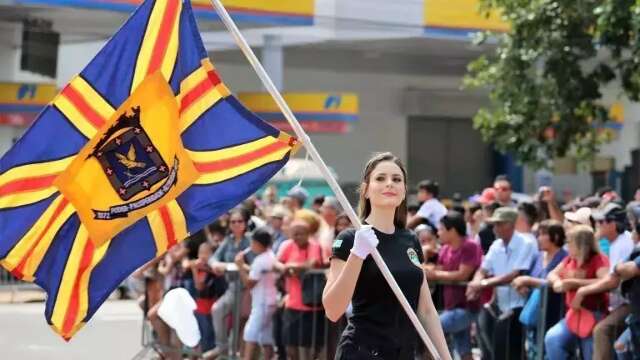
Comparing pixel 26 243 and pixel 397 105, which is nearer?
pixel 26 243

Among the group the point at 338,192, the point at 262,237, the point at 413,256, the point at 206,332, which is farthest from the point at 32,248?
the point at 206,332

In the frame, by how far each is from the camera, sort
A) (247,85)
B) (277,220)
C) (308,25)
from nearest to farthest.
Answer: (277,220) → (308,25) → (247,85)

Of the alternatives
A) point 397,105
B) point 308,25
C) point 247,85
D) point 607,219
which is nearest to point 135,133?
point 607,219

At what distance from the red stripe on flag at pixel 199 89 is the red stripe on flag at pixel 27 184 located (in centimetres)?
76

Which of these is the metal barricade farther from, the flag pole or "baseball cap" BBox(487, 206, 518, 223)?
the flag pole

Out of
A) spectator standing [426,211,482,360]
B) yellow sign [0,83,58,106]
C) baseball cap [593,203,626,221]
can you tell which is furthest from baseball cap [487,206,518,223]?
yellow sign [0,83,58,106]

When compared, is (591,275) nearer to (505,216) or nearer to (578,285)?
(578,285)

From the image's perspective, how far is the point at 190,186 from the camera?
24.1 ft

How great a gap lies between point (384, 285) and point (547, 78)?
1316cm

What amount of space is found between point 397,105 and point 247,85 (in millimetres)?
5495

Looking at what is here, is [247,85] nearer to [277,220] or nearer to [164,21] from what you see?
[277,220]

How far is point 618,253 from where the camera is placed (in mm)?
12008

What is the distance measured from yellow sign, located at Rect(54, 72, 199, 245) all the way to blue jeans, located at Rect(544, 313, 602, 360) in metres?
5.23

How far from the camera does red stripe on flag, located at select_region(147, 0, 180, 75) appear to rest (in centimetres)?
728
